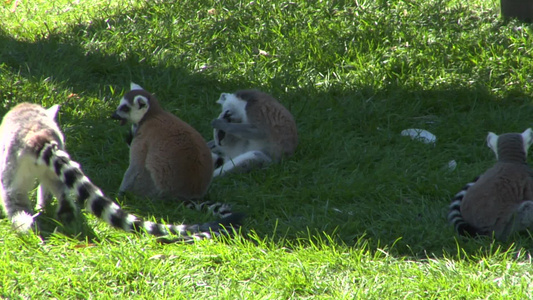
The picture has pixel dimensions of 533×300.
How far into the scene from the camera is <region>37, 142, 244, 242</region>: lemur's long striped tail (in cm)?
363

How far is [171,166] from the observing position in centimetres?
426

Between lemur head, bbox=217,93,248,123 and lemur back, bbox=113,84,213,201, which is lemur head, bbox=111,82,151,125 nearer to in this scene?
lemur back, bbox=113,84,213,201

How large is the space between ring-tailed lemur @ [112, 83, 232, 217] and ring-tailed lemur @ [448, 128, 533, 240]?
1408 mm

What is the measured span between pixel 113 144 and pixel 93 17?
236 cm

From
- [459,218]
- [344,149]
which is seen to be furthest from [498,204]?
[344,149]

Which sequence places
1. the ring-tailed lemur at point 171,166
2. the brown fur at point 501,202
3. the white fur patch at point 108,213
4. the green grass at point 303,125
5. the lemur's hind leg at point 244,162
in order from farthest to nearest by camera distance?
the lemur's hind leg at point 244,162 → the ring-tailed lemur at point 171,166 → the brown fur at point 501,202 → the white fur patch at point 108,213 → the green grass at point 303,125

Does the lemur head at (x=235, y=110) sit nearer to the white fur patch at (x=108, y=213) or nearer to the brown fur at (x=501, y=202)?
the white fur patch at (x=108, y=213)

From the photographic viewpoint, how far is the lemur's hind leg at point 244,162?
4.85 meters

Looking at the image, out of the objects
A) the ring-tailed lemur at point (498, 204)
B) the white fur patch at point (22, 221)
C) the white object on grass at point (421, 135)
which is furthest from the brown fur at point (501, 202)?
the white fur patch at point (22, 221)

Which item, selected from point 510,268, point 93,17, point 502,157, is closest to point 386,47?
point 502,157

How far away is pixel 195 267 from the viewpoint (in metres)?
3.38

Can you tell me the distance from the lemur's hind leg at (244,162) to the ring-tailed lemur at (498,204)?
1.45 metres

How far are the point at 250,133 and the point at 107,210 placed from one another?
1.69 m

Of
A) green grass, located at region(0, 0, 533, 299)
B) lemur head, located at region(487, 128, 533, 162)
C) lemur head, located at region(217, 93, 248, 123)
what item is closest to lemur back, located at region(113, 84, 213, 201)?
green grass, located at region(0, 0, 533, 299)
